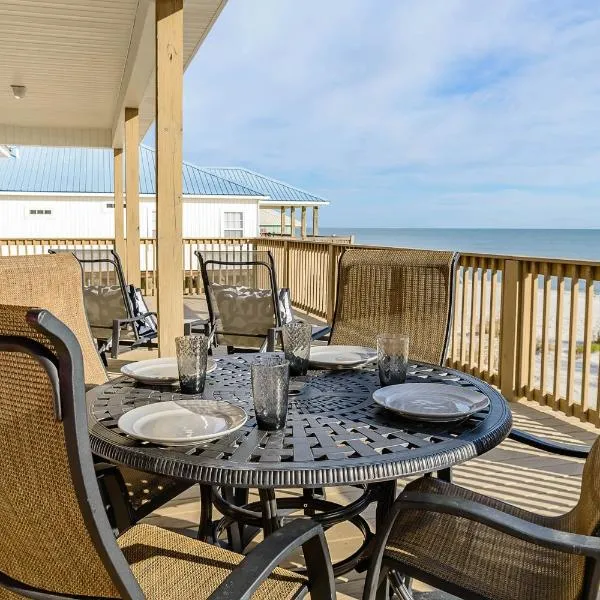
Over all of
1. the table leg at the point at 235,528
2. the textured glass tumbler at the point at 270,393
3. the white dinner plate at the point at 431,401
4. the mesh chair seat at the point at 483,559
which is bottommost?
the table leg at the point at 235,528

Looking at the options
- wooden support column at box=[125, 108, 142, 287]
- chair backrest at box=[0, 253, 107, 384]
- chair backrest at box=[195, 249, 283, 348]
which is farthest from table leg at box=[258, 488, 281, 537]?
wooden support column at box=[125, 108, 142, 287]

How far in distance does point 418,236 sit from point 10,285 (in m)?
82.7

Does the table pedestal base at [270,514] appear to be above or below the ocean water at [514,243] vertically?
below

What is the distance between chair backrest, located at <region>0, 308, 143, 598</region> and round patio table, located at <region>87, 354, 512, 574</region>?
30 centimetres

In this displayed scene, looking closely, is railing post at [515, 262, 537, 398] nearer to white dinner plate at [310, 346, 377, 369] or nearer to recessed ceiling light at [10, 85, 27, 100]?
white dinner plate at [310, 346, 377, 369]

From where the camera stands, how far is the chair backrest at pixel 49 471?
85cm

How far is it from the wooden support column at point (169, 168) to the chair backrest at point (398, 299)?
51.3 inches

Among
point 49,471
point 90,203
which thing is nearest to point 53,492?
point 49,471

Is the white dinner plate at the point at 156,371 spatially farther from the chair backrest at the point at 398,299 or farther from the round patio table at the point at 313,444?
the chair backrest at the point at 398,299

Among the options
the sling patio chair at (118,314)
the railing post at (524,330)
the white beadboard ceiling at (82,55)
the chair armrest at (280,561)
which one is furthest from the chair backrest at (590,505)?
the white beadboard ceiling at (82,55)

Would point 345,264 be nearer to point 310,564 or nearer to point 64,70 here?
point 310,564

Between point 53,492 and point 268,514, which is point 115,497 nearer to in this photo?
point 268,514

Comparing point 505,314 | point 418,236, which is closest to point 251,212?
point 505,314

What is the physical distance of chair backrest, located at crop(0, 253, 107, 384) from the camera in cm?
215
